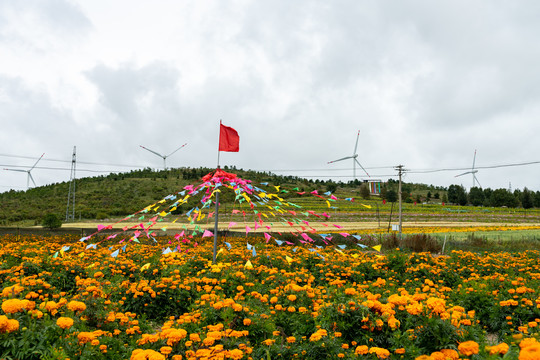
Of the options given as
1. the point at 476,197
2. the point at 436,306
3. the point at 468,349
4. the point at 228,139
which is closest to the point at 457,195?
the point at 476,197

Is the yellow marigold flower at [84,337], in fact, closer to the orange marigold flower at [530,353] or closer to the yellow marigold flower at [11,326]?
the yellow marigold flower at [11,326]

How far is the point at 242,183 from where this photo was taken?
29.1ft

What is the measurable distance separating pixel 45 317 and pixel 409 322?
412 cm

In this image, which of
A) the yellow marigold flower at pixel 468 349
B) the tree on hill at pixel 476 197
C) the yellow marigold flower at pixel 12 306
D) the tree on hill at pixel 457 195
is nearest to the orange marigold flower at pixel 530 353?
the yellow marigold flower at pixel 468 349

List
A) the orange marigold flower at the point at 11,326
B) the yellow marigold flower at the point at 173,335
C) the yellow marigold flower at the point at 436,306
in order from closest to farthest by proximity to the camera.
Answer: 1. the orange marigold flower at the point at 11,326
2. the yellow marigold flower at the point at 173,335
3. the yellow marigold flower at the point at 436,306

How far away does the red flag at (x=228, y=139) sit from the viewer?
30.5 ft

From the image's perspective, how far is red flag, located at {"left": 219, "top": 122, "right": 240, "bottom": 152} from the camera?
30.5ft

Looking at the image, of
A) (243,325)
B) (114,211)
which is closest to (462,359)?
(243,325)

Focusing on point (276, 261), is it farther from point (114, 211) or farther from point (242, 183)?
point (114, 211)

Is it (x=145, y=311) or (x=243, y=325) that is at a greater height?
(x=243, y=325)

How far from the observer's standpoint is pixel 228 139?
9.41 meters

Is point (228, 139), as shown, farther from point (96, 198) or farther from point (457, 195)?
point (457, 195)

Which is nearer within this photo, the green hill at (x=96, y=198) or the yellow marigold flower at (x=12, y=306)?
the yellow marigold flower at (x=12, y=306)

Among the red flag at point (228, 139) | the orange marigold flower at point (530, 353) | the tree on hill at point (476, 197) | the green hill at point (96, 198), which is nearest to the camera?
the orange marigold flower at point (530, 353)
